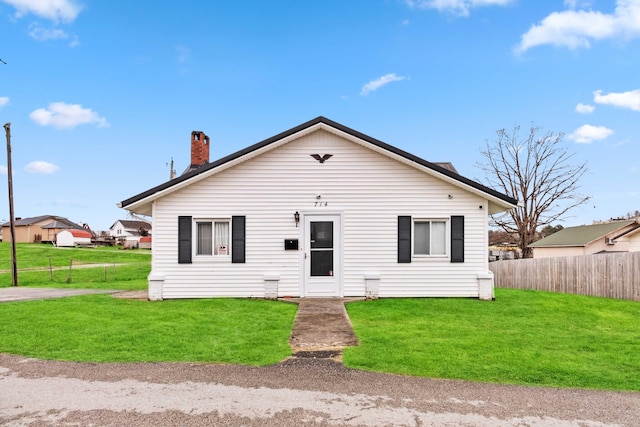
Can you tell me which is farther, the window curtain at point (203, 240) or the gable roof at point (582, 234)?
the gable roof at point (582, 234)

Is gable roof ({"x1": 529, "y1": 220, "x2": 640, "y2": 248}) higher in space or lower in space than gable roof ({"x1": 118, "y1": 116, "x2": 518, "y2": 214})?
lower

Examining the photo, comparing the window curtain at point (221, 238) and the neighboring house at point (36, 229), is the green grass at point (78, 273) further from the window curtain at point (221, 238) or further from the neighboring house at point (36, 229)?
the neighboring house at point (36, 229)

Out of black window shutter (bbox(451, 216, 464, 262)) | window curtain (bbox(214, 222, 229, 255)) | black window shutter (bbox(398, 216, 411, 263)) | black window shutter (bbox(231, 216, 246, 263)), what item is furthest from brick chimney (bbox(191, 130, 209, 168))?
black window shutter (bbox(451, 216, 464, 262))

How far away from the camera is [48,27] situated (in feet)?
50.7

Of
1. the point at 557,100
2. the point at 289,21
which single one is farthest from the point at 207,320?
the point at 557,100

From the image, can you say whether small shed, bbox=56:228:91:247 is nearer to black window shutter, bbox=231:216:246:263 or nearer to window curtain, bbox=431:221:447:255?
black window shutter, bbox=231:216:246:263

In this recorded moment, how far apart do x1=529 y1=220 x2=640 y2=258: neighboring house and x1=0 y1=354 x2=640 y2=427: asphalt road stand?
2588cm

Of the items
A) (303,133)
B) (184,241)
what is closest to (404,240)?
(303,133)

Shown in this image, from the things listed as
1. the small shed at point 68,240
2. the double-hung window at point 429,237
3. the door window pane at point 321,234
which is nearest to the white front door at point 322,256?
the door window pane at point 321,234

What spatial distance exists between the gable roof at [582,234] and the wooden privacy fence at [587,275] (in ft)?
51.2

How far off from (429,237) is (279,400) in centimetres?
841

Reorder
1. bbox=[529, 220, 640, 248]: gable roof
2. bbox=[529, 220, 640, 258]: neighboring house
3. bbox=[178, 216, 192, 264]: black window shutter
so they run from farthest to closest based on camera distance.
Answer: bbox=[529, 220, 640, 248]: gable roof
bbox=[529, 220, 640, 258]: neighboring house
bbox=[178, 216, 192, 264]: black window shutter

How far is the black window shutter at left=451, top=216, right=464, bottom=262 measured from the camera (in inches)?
468

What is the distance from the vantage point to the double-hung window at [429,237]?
475 inches
